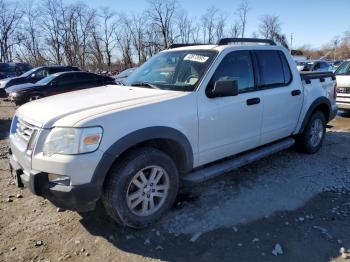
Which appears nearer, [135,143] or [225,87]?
[135,143]

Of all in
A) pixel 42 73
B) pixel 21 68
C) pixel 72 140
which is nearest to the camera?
pixel 72 140

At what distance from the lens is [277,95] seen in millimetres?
4945

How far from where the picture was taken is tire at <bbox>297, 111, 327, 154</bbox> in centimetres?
597

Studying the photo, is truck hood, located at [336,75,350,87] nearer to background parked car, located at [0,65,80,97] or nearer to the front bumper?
the front bumper

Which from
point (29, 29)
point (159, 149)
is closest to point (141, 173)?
point (159, 149)

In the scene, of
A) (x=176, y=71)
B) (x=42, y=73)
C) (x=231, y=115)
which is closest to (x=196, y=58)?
(x=176, y=71)

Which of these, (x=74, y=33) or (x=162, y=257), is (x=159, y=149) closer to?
(x=162, y=257)

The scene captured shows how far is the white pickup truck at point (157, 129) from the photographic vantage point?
3117 millimetres

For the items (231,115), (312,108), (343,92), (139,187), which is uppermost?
(231,115)

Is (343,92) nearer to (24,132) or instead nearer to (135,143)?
(135,143)

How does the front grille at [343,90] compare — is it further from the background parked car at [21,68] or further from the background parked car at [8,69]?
the background parked car at [21,68]

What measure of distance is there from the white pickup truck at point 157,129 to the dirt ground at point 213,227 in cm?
32

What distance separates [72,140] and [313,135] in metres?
4.48

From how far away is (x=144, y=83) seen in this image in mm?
4379
